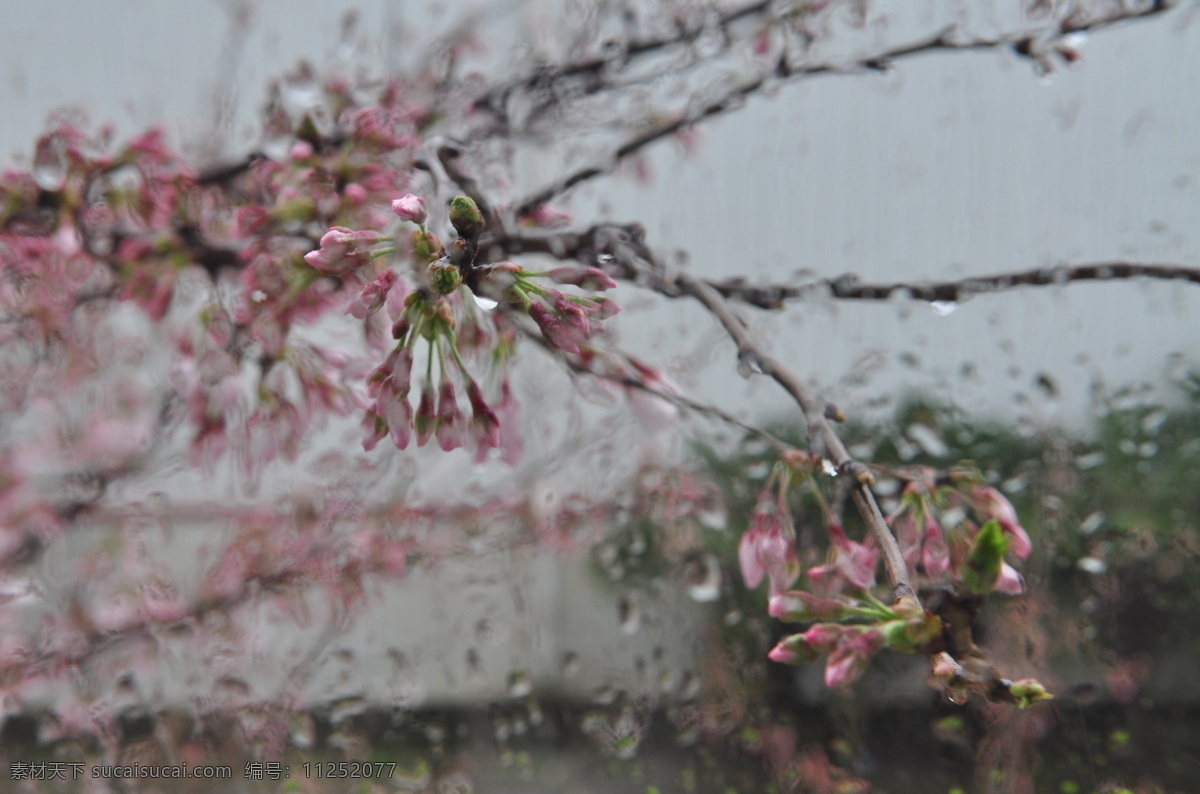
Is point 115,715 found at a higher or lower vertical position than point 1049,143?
lower

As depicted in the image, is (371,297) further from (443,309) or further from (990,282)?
(990,282)

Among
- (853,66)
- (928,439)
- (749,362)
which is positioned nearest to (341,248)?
(749,362)

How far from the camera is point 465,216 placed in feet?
0.53

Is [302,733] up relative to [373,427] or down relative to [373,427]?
down

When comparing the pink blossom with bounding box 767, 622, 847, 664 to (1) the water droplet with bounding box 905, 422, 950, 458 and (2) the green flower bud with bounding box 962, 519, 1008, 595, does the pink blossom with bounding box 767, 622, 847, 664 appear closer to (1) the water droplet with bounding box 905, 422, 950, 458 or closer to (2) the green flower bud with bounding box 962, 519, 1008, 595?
(2) the green flower bud with bounding box 962, 519, 1008, 595

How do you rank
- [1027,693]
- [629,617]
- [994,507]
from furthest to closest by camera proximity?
[629,617]
[994,507]
[1027,693]

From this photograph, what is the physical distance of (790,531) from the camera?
281 mm

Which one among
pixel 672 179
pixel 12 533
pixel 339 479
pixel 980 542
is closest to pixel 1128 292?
pixel 672 179

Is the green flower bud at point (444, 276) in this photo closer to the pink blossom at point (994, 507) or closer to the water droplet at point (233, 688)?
the pink blossom at point (994, 507)

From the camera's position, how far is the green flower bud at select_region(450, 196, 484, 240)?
0.16m

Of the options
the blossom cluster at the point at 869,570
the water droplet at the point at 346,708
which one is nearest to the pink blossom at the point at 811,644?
the blossom cluster at the point at 869,570

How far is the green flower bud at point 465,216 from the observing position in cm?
16

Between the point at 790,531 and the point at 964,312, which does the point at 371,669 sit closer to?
the point at 790,531

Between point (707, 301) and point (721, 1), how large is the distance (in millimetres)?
392
